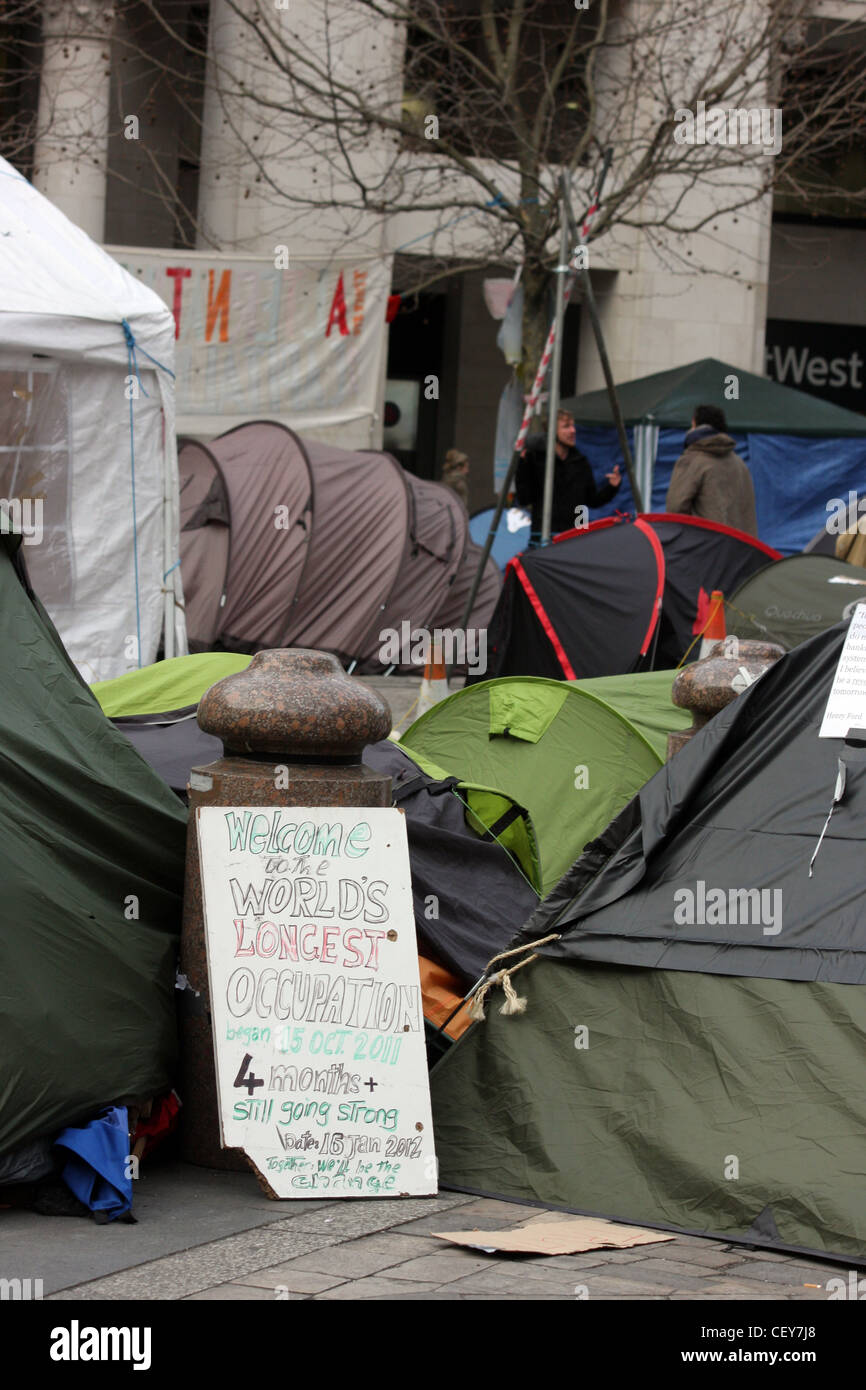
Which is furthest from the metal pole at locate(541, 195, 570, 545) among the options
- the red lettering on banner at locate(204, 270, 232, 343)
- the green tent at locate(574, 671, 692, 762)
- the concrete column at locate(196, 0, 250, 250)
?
the concrete column at locate(196, 0, 250, 250)

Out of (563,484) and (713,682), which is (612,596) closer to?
(563,484)

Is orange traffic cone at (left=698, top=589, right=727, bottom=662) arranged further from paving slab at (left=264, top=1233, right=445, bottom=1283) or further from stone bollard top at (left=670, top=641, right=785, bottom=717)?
paving slab at (left=264, top=1233, right=445, bottom=1283)

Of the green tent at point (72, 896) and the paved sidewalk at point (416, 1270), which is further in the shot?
the green tent at point (72, 896)

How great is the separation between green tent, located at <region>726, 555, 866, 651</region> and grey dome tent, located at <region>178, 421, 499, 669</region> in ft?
16.5

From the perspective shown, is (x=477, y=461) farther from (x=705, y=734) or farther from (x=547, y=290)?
(x=705, y=734)

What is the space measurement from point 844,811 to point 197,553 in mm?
10810

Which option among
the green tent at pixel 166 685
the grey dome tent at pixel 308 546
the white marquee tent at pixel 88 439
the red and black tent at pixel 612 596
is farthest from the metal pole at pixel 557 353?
the green tent at pixel 166 685

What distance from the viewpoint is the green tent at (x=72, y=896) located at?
14.7ft

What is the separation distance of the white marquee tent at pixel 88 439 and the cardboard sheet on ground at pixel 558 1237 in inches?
270

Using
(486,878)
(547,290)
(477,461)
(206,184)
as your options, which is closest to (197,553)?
(547,290)

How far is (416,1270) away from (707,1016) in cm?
113

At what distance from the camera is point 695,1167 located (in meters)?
4.63

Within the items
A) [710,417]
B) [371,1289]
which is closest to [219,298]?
[710,417]

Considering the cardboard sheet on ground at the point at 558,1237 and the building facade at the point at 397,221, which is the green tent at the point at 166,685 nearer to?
the cardboard sheet on ground at the point at 558,1237
